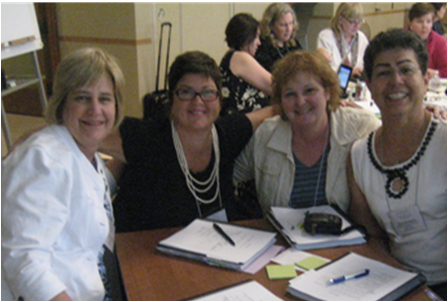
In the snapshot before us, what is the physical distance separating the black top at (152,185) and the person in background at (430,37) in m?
3.14

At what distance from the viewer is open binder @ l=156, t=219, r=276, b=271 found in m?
1.46

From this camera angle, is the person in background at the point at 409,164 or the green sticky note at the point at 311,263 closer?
the green sticky note at the point at 311,263

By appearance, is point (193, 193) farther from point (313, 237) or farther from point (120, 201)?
point (313, 237)

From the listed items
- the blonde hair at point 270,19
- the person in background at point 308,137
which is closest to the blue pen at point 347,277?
the person in background at point 308,137

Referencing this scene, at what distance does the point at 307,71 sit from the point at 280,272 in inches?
34.7

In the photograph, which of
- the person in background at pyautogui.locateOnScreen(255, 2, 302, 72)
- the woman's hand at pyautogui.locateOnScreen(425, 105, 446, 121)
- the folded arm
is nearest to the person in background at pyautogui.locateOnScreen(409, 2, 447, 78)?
the person in background at pyautogui.locateOnScreen(255, 2, 302, 72)

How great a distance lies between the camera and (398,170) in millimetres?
1659

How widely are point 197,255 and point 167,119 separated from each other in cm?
73

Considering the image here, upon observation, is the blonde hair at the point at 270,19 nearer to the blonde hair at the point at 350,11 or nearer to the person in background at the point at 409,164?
the blonde hair at the point at 350,11

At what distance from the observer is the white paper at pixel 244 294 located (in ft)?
4.20

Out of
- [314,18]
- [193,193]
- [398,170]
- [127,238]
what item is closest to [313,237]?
[398,170]

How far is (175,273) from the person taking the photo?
1433mm

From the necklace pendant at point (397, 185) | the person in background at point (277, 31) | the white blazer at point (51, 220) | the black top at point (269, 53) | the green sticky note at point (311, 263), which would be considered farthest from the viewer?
the person in background at point (277, 31)

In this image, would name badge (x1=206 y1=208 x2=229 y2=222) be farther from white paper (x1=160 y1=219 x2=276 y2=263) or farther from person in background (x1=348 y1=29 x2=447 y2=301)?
person in background (x1=348 y1=29 x2=447 y2=301)
